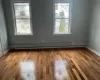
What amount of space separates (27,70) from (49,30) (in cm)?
246

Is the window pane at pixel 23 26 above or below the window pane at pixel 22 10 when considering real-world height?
below

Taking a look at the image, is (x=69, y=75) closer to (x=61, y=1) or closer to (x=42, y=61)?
(x=42, y=61)

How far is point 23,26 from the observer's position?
214 inches

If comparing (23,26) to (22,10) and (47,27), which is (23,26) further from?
(47,27)

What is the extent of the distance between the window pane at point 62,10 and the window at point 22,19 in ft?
4.15

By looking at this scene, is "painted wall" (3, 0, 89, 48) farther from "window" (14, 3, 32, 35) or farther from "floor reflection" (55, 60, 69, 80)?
"floor reflection" (55, 60, 69, 80)

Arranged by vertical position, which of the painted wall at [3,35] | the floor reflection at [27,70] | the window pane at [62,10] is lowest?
the floor reflection at [27,70]

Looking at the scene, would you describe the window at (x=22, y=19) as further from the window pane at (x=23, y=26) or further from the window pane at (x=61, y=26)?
the window pane at (x=61, y=26)

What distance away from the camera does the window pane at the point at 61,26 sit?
5445mm

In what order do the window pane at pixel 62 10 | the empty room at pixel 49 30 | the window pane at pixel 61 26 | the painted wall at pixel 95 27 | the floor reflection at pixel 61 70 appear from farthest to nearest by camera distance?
Answer: the window pane at pixel 61 26
the window pane at pixel 62 10
the empty room at pixel 49 30
the painted wall at pixel 95 27
the floor reflection at pixel 61 70

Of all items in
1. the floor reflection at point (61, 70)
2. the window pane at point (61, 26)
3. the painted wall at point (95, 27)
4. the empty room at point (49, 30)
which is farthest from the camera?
the window pane at point (61, 26)

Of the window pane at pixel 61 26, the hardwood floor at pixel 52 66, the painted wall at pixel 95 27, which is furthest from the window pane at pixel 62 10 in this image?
the hardwood floor at pixel 52 66

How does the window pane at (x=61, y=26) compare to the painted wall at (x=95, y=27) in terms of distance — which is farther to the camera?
the window pane at (x=61, y=26)

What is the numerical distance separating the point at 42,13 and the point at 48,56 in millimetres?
1917
